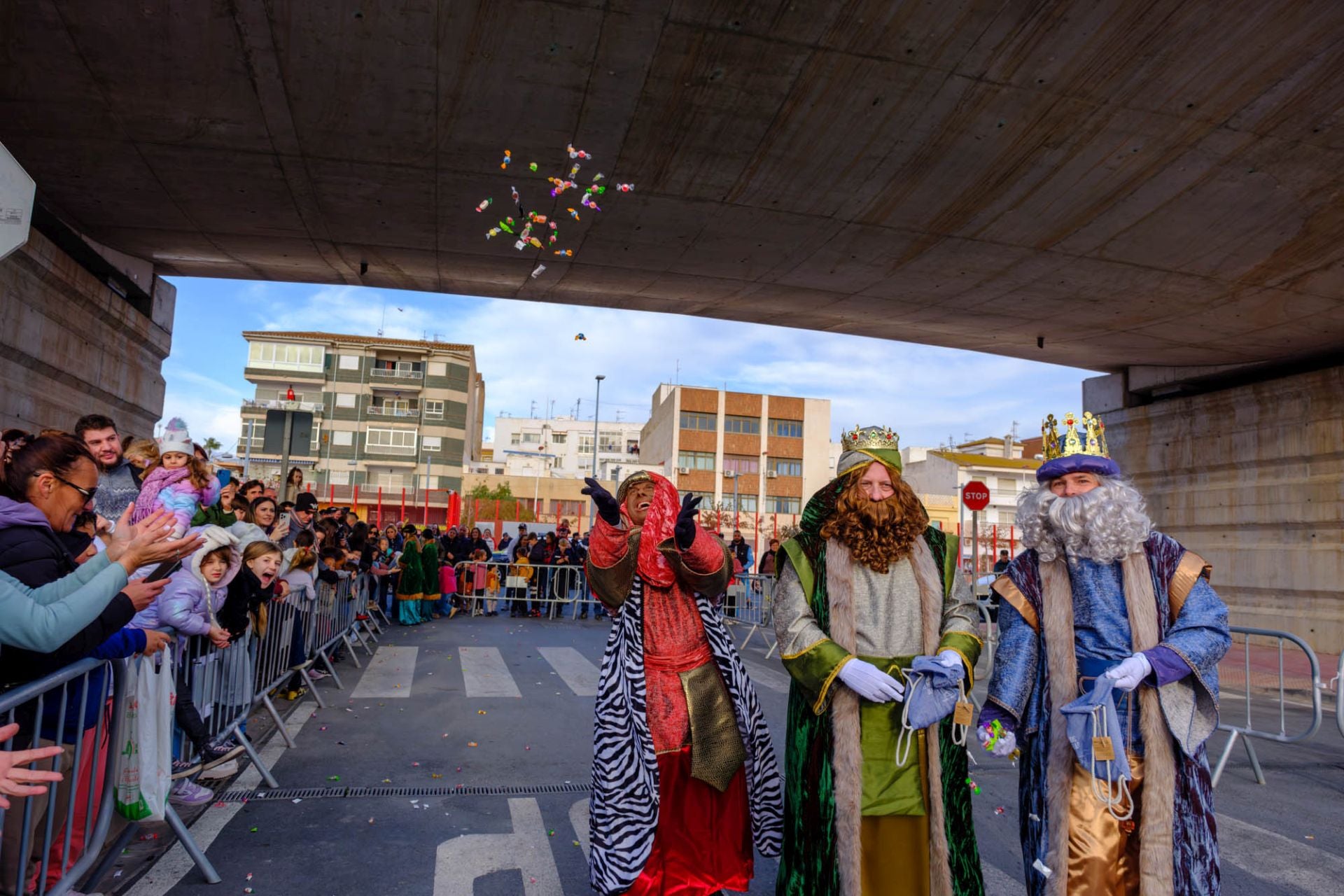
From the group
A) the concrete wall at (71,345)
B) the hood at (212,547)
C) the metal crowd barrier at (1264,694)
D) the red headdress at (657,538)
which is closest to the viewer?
the red headdress at (657,538)

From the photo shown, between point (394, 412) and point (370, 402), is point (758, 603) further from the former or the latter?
point (370, 402)

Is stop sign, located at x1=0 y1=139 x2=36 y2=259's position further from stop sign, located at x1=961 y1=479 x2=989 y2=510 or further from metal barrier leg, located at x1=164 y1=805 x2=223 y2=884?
stop sign, located at x1=961 y1=479 x2=989 y2=510

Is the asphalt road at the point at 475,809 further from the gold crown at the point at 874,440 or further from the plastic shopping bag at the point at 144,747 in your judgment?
the gold crown at the point at 874,440

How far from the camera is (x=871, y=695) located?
309cm

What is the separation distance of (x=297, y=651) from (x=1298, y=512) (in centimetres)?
1531

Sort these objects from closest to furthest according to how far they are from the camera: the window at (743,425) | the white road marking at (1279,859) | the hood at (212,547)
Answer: the white road marking at (1279,859), the hood at (212,547), the window at (743,425)

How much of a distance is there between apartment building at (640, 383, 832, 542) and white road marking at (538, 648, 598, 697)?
5045 cm

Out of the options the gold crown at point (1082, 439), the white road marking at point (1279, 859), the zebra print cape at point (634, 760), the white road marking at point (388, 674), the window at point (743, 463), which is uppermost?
the window at point (743, 463)

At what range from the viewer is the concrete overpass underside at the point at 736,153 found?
648 centimetres

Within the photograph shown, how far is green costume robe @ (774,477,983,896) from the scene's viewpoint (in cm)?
315

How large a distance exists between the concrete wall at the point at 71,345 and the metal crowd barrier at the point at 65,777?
24.3 ft

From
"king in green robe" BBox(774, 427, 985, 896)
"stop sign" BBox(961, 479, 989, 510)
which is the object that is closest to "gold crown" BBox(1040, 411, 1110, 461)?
"king in green robe" BBox(774, 427, 985, 896)

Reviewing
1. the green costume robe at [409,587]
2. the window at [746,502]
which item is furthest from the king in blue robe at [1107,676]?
the window at [746,502]

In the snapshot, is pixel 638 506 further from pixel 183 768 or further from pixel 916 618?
pixel 183 768
